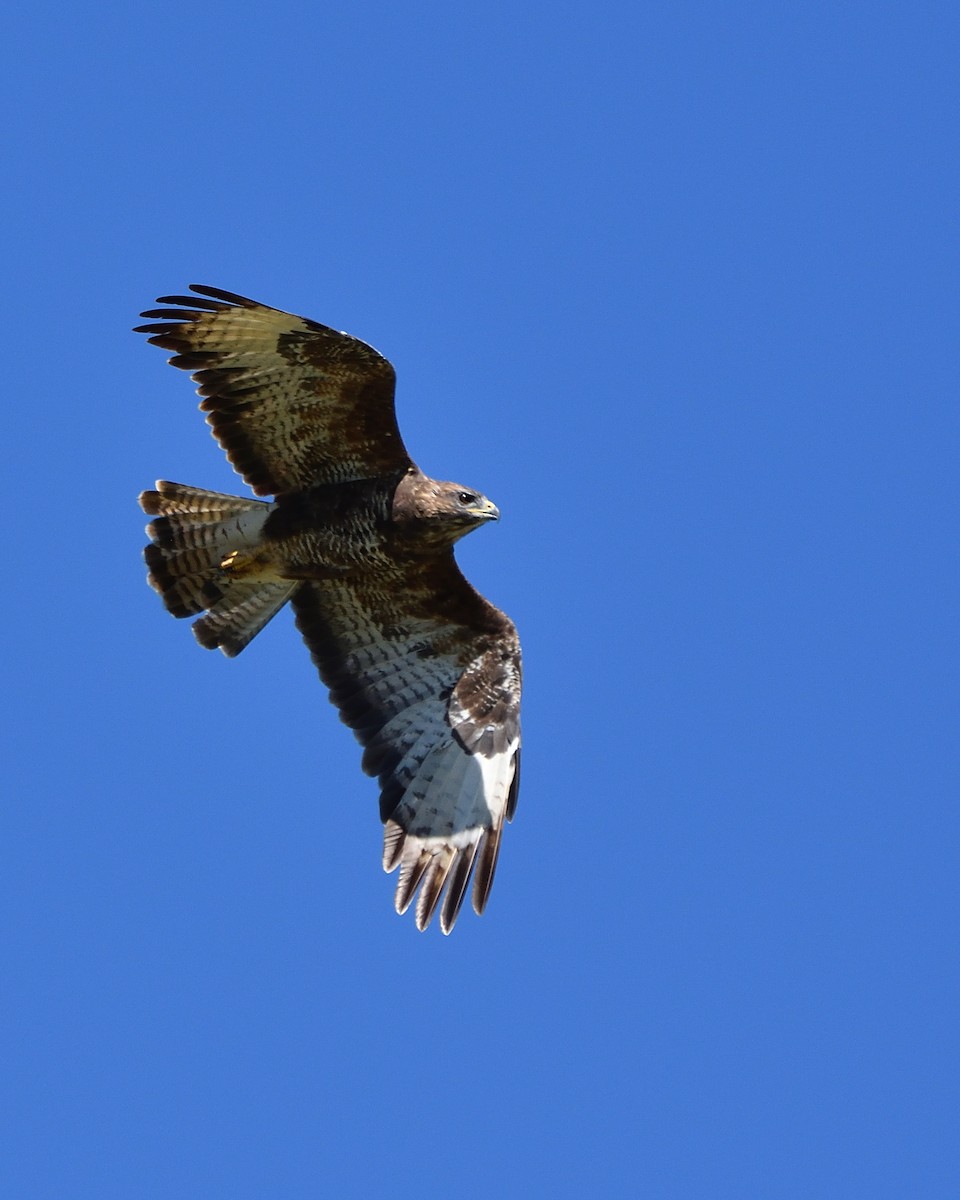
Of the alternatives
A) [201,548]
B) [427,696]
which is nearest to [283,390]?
[201,548]

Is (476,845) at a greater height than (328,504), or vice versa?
(328,504)

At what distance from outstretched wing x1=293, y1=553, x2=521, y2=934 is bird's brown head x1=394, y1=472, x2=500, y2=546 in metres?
0.56

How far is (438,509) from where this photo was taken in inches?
483

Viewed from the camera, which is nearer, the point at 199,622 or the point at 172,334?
the point at 172,334

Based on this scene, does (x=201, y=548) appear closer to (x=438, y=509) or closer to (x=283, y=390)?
(x=283, y=390)

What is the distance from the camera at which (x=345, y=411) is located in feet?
40.4

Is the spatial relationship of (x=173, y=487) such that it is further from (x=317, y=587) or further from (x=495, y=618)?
(x=495, y=618)

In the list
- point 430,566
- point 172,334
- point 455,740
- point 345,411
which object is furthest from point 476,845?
point 172,334

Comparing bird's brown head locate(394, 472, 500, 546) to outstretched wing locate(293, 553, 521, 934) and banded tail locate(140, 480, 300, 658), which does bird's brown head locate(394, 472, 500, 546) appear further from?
banded tail locate(140, 480, 300, 658)

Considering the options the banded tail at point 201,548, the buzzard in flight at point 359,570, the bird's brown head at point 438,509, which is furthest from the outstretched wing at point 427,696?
the banded tail at point 201,548

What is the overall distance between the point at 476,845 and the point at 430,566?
181cm

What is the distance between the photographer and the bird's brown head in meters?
12.2

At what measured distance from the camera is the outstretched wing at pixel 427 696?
12.7 metres

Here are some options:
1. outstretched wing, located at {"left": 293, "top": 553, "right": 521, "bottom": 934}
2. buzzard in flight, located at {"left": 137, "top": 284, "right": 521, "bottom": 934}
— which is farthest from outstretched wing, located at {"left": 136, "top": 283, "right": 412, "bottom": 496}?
outstretched wing, located at {"left": 293, "top": 553, "right": 521, "bottom": 934}
